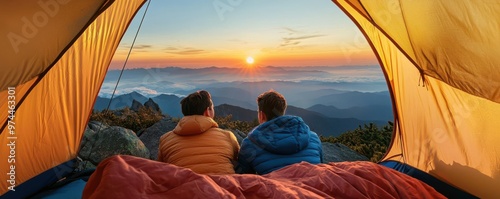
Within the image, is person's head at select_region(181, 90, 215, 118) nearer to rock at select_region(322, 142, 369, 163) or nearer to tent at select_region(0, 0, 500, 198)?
tent at select_region(0, 0, 500, 198)

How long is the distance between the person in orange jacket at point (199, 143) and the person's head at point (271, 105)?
1.26ft

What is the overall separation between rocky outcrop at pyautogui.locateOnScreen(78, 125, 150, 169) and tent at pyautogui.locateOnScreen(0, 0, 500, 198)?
4.45 feet

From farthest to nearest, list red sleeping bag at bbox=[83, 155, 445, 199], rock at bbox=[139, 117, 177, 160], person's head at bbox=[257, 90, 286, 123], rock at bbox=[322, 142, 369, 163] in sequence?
rock at bbox=[139, 117, 177, 160] → rock at bbox=[322, 142, 369, 163] → person's head at bbox=[257, 90, 286, 123] → red sleeping bag at bbox=[83, 155, 445, 199]

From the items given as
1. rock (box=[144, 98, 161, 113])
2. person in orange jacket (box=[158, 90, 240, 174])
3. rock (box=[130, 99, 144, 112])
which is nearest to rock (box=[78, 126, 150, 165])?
person in orange jacket (box=[158, 90, 240, 174])

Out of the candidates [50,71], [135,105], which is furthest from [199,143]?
[135,105]

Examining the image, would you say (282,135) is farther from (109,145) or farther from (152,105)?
(152,105)

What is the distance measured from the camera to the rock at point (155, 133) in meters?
6.78

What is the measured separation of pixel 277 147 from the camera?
3361 millimetres

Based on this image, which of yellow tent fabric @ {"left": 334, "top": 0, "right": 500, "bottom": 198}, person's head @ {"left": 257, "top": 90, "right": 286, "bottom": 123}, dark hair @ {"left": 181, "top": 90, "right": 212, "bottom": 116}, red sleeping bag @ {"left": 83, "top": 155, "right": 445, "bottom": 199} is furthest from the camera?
person's head @ {"left": 257, "top": 90, "right": 286, "bottom": 123}

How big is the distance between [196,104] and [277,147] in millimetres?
796

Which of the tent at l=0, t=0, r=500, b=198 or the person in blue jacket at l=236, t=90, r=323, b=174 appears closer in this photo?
the tent at l=0, t=0, r=500, b=198

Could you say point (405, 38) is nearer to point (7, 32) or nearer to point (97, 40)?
point (7, 32)

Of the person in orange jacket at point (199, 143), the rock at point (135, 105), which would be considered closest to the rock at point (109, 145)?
the person in orange jacket at point (199, 143)

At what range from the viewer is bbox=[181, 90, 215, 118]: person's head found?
3.52 m
